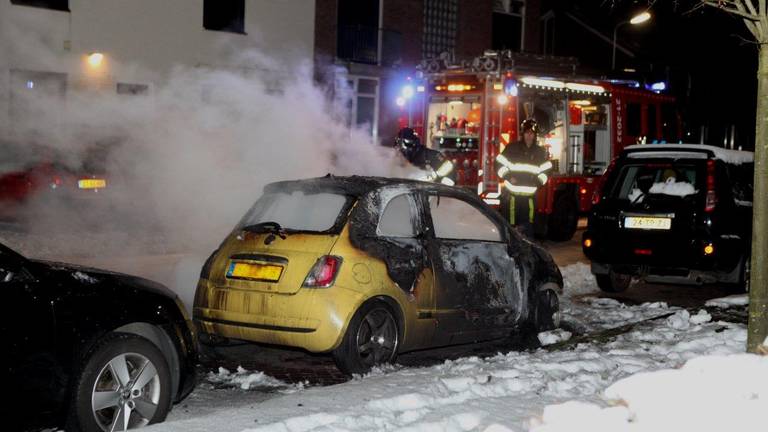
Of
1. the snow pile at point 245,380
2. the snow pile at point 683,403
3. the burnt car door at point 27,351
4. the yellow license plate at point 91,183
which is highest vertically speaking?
the yellow license plate at point 91,183

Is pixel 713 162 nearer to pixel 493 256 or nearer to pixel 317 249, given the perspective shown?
pixel 493 256

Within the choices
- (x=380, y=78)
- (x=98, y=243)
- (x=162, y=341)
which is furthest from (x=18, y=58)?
(x=162, y=341)

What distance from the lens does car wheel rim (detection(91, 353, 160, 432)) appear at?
16.6ft

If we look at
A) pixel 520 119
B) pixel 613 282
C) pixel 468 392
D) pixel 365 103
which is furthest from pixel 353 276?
pixel 365 103

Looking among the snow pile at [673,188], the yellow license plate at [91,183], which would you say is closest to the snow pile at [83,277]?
the snow pile at [673,188]

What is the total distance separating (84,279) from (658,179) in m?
7.70

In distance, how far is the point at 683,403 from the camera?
202 inches

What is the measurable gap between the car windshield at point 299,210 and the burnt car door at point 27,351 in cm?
241

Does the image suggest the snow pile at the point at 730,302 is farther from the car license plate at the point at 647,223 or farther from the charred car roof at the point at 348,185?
the charred car roof at the point at 348,185

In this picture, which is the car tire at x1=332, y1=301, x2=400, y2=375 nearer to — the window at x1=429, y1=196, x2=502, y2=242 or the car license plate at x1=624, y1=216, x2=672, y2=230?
the window at x1=429, y1=196, x2=502, y2=242

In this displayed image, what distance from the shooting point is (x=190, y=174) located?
52.5ft

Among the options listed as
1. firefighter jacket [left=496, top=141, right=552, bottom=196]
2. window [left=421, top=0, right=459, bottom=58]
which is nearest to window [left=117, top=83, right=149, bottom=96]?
firefighter jacket [left=496, top=141, right=552, bottom=196]

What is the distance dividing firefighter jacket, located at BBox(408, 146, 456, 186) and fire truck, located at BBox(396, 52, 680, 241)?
203 cm

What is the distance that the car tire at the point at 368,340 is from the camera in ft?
21.6
